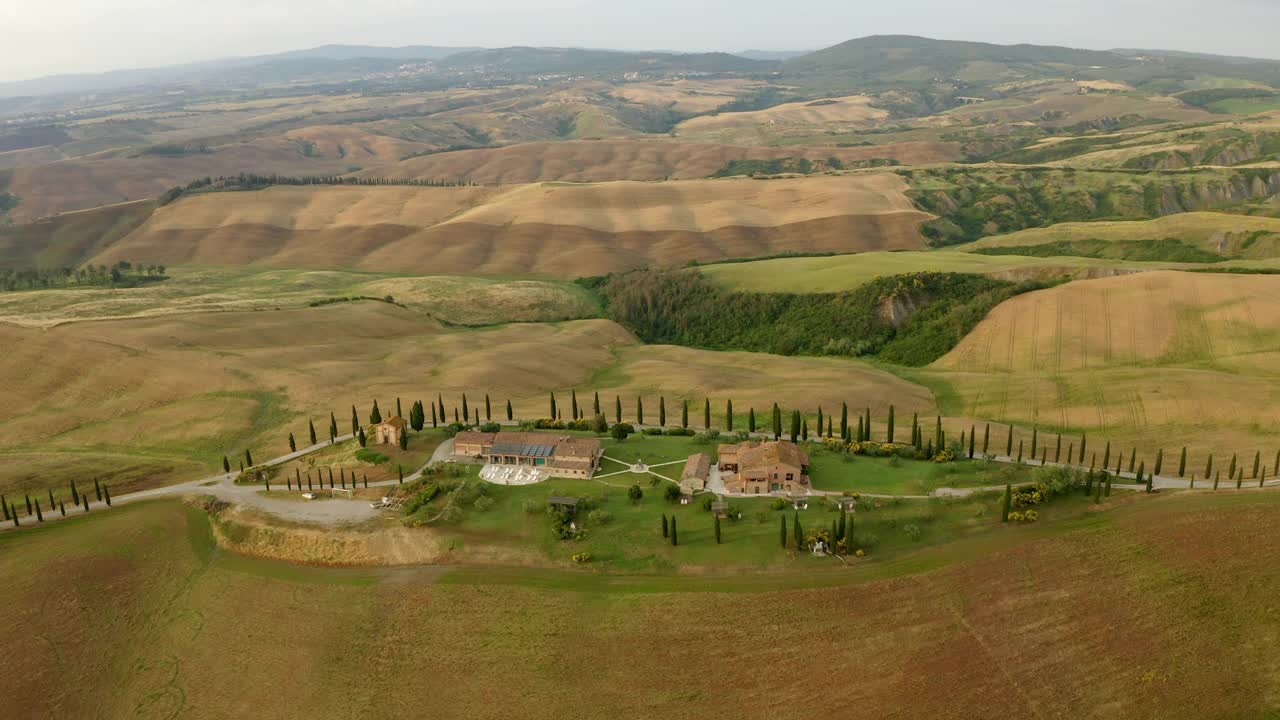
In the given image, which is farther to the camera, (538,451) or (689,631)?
(538,451)

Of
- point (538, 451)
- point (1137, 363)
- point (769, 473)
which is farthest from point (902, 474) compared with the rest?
point (1137, 363)

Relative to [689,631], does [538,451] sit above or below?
above

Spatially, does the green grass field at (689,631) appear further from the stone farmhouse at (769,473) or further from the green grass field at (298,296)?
the green grass field at (298,296)

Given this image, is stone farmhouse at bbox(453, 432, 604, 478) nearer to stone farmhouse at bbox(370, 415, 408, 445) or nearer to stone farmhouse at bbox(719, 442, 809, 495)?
stone farmhouse at bbox(370, 415, 408, 445)

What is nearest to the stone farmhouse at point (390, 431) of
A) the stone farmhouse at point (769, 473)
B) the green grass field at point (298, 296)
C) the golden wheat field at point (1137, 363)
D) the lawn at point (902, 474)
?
the stone farmhouse at point (769, 473)

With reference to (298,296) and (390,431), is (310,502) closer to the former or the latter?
(390,431)

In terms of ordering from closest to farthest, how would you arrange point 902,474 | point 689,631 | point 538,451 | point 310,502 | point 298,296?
1. point 689,631
2. point 310,502
3. point 902,474
4. point 538,451
5. point 298,296
